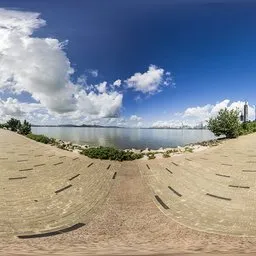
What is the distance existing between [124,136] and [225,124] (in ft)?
15.6

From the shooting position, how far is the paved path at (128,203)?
3932mm

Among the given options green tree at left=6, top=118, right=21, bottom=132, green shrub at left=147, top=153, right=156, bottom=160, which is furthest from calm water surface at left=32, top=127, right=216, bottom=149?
green shrub at left=147, top=153, right=156, bottom=160

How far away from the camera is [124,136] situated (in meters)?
14.5

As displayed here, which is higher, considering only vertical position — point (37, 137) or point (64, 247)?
point (37, 137)

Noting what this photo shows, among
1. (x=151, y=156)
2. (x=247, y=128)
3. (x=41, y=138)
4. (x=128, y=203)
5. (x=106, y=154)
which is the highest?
(x=247, y=128)

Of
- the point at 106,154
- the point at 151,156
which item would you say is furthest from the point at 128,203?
the point at 151,156

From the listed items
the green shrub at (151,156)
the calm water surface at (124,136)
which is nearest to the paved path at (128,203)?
the green shrub at (151,156)

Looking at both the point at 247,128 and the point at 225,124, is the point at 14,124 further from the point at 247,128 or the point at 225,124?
the point at 247,128

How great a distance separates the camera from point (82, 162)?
875cm

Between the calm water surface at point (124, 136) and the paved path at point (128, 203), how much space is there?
10.9 feet

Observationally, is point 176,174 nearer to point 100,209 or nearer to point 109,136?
point 100,209

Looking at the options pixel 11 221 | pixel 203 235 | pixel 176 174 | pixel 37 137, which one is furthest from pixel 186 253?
pixel 37 137

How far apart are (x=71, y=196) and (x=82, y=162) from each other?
2.95 meters

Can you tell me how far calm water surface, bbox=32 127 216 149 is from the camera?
12.6m
